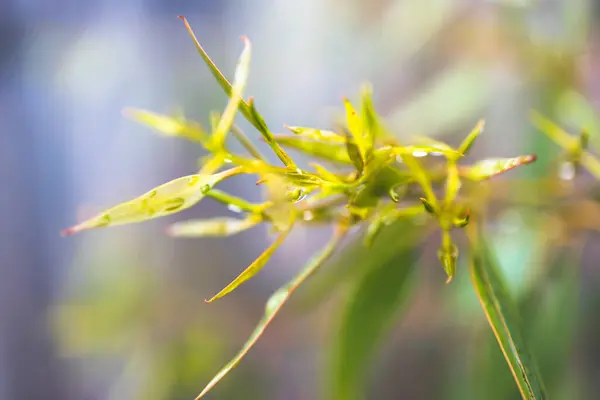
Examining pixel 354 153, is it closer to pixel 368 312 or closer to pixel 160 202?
pixel 160 202

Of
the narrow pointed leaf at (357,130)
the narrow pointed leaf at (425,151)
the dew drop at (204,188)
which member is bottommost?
the narrow pointed leaf at (425,151)

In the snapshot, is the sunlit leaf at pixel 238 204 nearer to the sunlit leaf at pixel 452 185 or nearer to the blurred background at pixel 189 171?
the sunlit leaf at pixel 452 185

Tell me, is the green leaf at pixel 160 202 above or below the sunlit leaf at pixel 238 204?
above

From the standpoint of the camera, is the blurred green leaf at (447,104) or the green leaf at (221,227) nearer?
the green leaf at (221,227)

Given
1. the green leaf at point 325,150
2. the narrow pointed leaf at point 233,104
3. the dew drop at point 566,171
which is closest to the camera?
the narrow pointed leaf at point 233,104

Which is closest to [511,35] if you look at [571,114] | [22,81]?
[571,114]

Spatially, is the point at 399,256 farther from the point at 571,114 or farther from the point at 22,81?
the point at 22,81

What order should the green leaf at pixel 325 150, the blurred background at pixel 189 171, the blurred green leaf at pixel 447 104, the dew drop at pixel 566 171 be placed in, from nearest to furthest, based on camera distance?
the green leaf at pixel 325 150 < the dew drop at pixel 566 171 < the blurred green leaf at pixel 447 104 < the blurred background at pixel 189 171

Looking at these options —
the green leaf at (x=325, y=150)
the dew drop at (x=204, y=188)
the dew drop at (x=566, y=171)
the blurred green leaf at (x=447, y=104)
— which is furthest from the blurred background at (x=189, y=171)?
the dew drop at (x=204, y=188)
